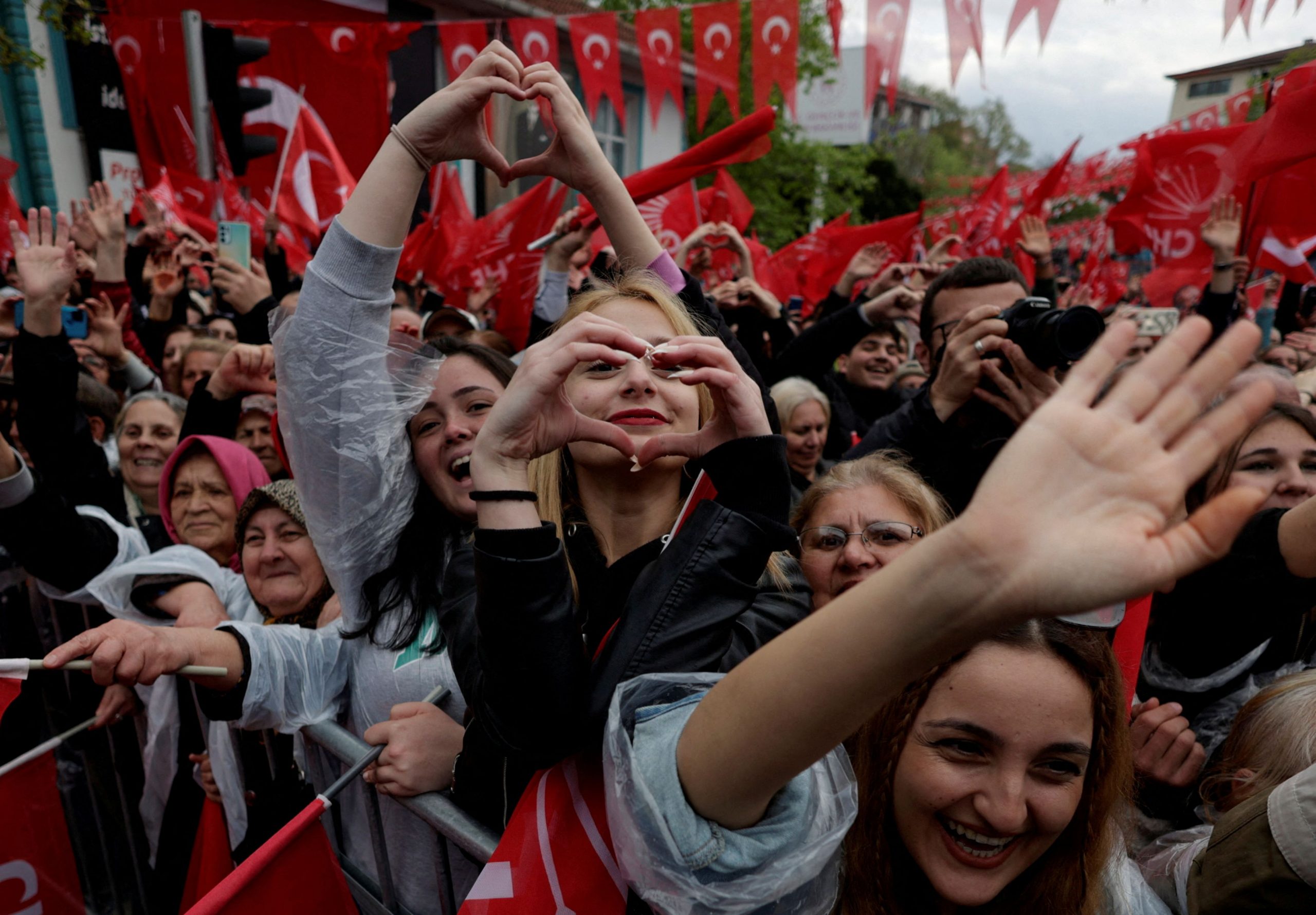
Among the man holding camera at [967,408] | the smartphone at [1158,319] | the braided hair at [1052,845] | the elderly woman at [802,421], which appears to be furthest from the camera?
the smartphone at [1158,319]

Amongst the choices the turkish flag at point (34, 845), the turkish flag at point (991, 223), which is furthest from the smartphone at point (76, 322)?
the turkish flag at point (991, 223)

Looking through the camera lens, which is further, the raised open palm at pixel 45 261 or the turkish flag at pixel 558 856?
the raised open palm at pixel 45 261

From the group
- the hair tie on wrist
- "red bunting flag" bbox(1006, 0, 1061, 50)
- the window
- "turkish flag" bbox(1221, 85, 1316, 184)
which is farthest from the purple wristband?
the window

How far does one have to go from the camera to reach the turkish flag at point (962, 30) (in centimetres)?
505

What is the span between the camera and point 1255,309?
688 cm

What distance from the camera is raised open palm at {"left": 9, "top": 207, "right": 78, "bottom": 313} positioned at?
277cm

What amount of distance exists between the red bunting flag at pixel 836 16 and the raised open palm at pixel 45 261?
16.0ft

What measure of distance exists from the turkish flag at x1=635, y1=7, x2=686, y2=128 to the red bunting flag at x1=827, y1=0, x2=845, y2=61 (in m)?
1.39

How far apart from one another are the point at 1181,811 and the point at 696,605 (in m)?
1.22

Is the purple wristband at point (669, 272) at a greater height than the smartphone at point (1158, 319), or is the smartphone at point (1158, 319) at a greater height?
the purple wristband at point (669, 272)

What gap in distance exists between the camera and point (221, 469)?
2.54m

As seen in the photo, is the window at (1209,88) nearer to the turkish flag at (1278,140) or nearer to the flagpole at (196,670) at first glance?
the turkish flag at (1278,140)

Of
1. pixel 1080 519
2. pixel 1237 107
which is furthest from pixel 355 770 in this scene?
pixel 1237 107

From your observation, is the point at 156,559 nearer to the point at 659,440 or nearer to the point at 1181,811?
the point at 659,440
